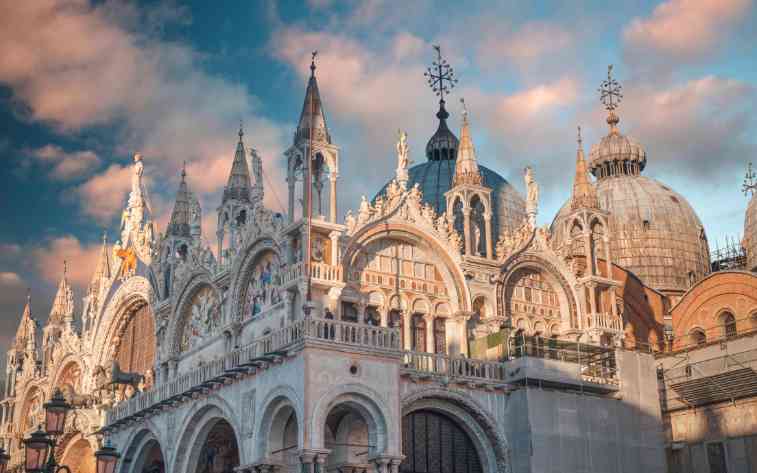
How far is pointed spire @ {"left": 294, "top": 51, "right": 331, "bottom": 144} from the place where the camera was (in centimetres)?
3506

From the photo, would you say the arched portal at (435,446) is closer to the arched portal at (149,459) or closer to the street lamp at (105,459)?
the arched portal at (149,459)

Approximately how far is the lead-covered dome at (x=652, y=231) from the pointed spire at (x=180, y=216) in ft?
73.3

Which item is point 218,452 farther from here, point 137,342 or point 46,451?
point 46,451

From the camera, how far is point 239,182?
41781 mm

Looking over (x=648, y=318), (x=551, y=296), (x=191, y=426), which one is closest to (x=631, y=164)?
(x=648, y=318)

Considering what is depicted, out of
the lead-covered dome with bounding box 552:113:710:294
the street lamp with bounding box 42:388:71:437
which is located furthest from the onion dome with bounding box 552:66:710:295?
the street lamp with bounding box 42:388:71:437

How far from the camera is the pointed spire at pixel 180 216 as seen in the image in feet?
151

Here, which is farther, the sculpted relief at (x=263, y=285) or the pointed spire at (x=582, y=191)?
the pointed spire at (x=582, y=191)

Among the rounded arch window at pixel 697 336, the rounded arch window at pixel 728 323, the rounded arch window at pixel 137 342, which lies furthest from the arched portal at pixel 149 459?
the rounded arch window at pixel 728 323

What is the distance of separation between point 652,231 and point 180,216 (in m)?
28.7

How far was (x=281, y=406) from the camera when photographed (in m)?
30.8

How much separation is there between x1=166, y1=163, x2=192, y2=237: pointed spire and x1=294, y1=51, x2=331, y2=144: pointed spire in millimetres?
12503

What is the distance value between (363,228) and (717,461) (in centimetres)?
1517

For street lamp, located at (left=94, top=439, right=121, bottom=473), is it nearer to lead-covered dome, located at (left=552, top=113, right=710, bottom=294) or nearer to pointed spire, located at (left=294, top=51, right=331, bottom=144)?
pointed spire, located at (left=294, top=51, right=331, bottom=144)
